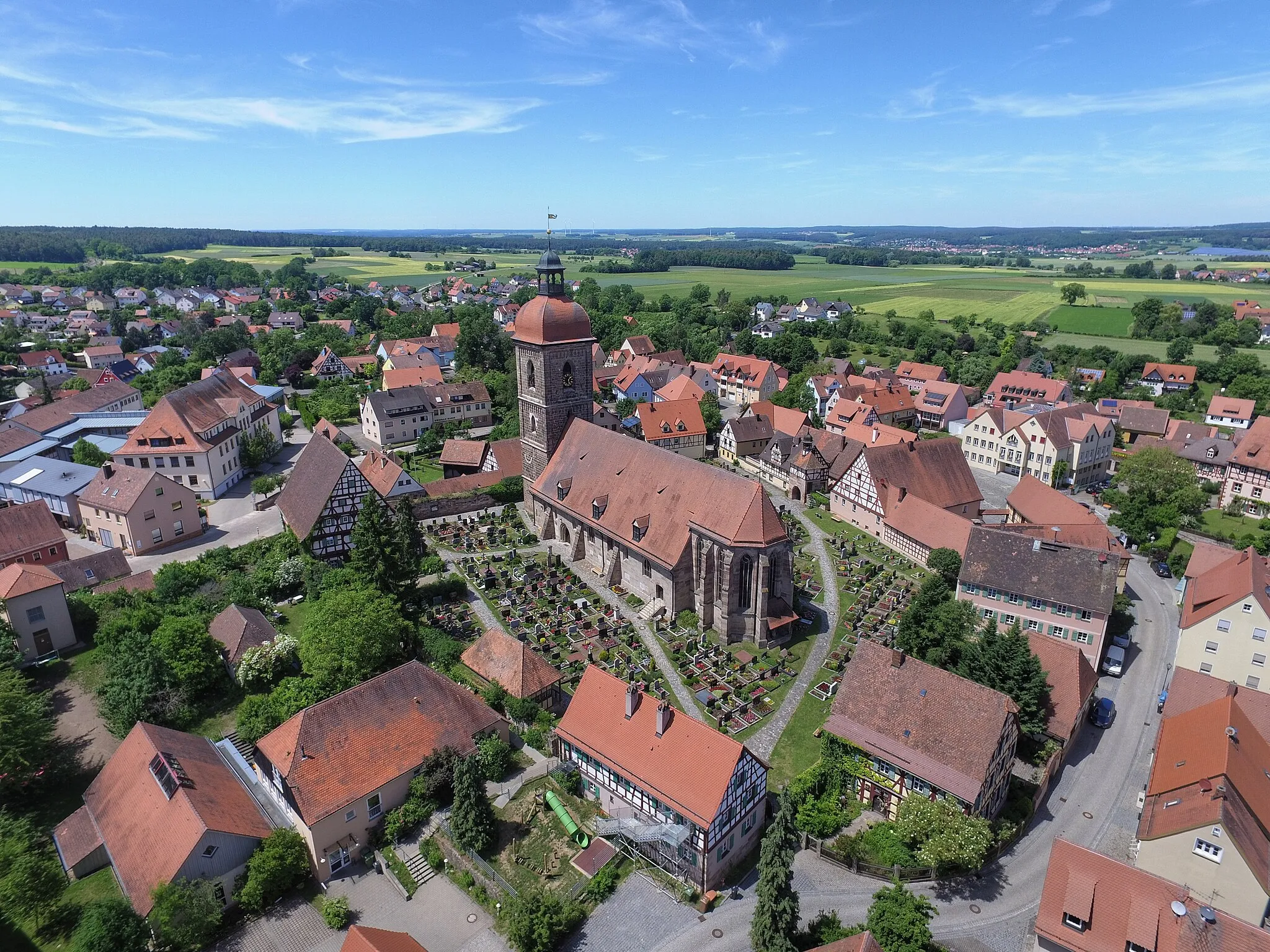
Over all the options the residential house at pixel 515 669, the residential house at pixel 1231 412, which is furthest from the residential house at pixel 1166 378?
the residential house at pixel 515 669

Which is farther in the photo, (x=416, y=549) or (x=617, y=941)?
Result: (x=416, y=549)

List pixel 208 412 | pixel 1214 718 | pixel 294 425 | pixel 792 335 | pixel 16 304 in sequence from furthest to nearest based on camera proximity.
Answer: pixel 16 304 < pixel 792 335 < pixel 294 425 < pixel 208 412 < pixel 1214 718

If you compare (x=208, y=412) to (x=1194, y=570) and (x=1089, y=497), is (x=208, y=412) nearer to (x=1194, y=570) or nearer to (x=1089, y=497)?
(x=1194, y=570)

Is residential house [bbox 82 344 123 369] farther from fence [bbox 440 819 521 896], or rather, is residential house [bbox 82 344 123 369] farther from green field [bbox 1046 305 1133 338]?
green field [bbox 1046 305 1133 338]

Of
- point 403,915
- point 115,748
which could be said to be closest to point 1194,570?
point 403,915

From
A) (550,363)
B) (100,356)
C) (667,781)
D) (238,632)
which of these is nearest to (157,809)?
(238,632)

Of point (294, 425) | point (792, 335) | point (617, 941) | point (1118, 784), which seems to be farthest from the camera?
point (792, 335)

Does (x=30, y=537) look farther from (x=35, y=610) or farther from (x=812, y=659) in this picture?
(x=812, y=659)
